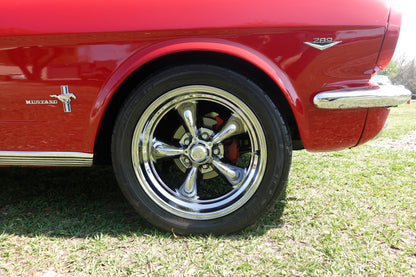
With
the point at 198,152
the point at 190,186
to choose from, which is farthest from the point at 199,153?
the point at 190,186

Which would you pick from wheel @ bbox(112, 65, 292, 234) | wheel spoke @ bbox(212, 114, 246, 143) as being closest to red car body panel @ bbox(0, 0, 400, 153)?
wheel @ bbox(112, 65, 292, 234)

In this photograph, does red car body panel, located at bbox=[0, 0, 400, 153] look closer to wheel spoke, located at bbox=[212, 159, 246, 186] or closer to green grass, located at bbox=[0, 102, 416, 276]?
wheel spoke, located at bbox=[212, 159, 246, 186]

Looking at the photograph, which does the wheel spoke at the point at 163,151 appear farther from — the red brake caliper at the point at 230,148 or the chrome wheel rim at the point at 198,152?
the red brake caliper at the point at 230,148

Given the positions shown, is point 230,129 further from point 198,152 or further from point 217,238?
point 217,238

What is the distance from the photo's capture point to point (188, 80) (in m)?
1.76

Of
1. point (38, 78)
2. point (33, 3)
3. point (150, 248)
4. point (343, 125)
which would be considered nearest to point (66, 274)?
point (150, 248)

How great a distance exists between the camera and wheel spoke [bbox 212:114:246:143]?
1.92 m

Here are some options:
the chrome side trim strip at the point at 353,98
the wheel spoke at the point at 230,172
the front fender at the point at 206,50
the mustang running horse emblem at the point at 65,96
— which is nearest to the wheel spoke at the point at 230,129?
the wheel spoke at the point at 230,172

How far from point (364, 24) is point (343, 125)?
54 centimetres

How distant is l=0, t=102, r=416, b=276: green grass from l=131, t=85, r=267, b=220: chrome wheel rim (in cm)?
20

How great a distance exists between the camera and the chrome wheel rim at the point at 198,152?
180cm

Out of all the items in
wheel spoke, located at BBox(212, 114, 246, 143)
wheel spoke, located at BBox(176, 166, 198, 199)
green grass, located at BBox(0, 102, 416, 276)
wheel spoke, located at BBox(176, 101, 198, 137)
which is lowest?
green grass, located at BBox(0, 102, 416, 276)

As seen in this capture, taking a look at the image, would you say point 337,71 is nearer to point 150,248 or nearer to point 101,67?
point 101,67

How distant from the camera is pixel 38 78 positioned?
1.76 m
